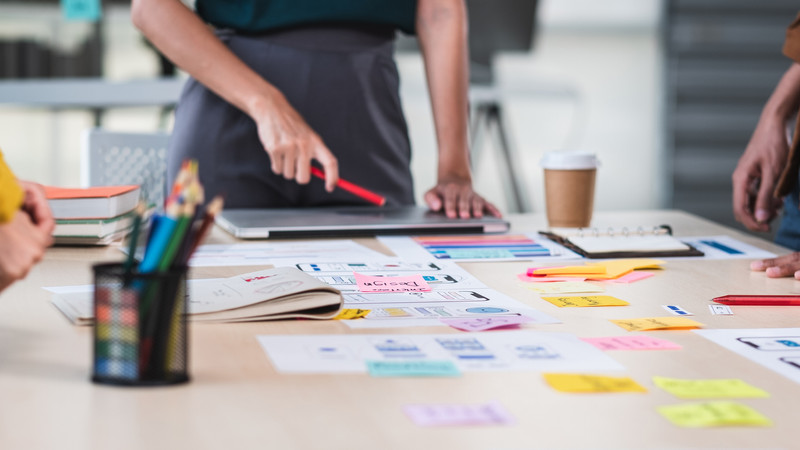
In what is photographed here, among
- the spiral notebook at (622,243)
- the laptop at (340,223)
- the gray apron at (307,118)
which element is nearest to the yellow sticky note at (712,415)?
the spiral notebook at (622,243)

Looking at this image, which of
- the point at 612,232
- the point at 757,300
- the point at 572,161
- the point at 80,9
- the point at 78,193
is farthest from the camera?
the point at 80,9

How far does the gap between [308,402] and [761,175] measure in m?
1.11

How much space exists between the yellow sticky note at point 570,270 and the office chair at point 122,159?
108 cm

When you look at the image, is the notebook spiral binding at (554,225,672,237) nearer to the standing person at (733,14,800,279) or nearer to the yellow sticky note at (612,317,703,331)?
the standing person at (733,14,800,279)

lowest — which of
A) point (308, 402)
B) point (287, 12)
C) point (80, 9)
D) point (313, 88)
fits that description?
point (308, 402)

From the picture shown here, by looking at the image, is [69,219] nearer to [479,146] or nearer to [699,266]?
[699,266]

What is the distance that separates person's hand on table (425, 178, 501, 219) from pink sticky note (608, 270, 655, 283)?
40 cm

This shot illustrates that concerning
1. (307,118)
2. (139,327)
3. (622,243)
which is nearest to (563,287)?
(622,243)

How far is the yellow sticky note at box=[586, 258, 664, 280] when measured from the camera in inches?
41.7

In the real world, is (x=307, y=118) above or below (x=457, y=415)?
above

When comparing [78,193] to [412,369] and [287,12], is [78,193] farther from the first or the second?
[412,369]

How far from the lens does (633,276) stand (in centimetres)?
107

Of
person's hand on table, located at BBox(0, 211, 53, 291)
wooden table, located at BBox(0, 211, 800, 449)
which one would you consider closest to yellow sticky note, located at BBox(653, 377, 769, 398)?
wooden table, located at BBox(0, 211, 800, 449)

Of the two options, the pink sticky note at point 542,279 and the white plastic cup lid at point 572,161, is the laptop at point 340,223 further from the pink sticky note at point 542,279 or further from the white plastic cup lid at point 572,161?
the pink sticky note at point 542,279
